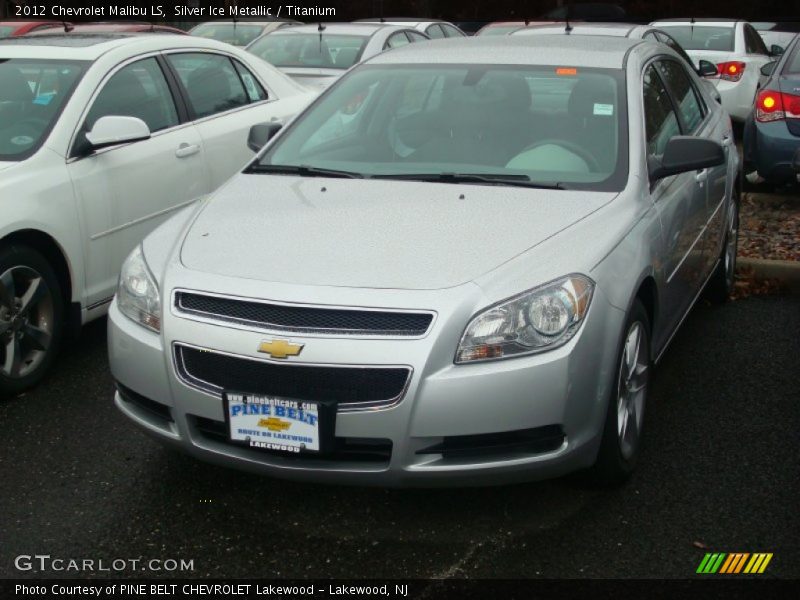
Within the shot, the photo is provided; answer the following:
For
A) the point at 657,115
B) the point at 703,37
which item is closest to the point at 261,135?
the point at 657,115

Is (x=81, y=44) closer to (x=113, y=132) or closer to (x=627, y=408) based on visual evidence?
(x=113, y=132)

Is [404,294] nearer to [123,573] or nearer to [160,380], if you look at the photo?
[160,380]

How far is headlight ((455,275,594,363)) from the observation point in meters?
3.34

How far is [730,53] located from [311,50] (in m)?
5.07

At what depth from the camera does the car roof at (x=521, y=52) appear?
4.88 m

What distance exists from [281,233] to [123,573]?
50.5 inches

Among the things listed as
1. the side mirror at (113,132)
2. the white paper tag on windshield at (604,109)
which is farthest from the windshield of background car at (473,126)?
the side mirror at (113,132)

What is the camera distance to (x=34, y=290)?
4934mm

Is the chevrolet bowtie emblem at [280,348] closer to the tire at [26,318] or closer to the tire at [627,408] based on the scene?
the tire at [627,408]

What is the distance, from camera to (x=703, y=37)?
1346cm

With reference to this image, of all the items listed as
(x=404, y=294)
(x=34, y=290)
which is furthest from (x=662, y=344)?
(x=34, y=290)

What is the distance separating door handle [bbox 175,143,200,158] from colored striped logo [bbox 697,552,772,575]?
3642 millimetres

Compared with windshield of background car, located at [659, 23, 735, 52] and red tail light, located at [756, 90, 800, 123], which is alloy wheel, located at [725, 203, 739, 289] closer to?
red tail light, located at [756, 90, 800, 123]

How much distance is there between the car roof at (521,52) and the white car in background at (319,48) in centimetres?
570
